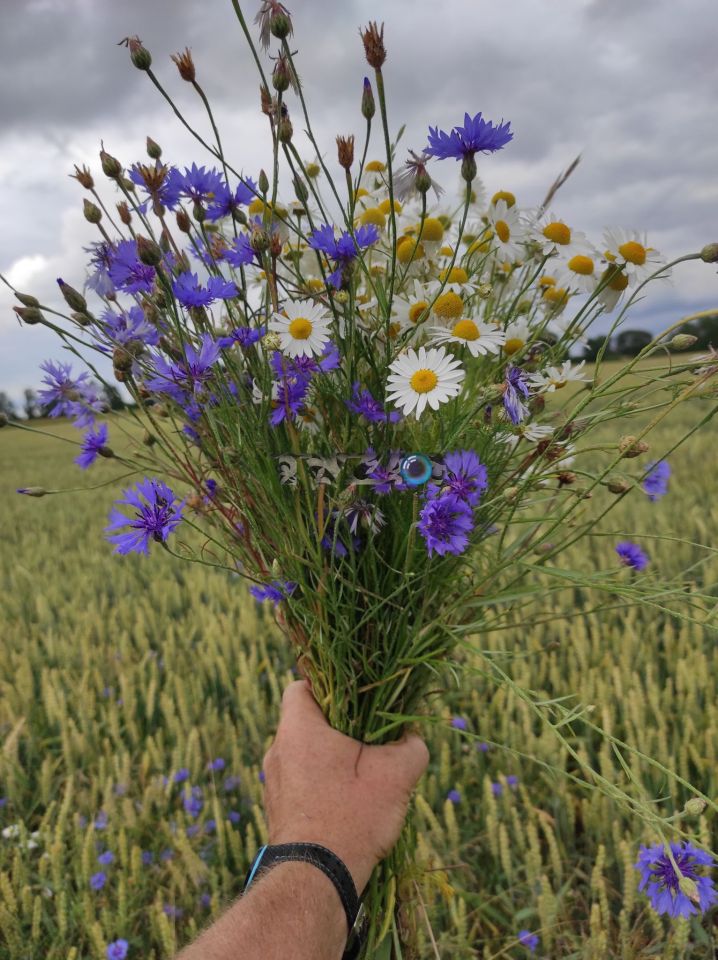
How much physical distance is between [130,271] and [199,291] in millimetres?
111

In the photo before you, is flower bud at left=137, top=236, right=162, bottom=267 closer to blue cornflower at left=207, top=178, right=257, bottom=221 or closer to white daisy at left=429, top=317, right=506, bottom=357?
blue cornflower at left=207, top=178, right=257, bottom=221

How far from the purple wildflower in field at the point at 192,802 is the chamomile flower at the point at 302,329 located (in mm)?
1401

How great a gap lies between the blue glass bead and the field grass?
26cm

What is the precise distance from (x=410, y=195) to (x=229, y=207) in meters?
0.26

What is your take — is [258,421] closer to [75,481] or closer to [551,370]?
[551,370]

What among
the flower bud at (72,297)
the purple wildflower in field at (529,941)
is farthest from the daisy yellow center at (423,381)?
the purple wildflower in field at (529,941)

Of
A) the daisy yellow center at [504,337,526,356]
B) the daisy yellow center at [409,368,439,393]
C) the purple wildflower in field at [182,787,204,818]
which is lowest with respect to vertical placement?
the purple wildflower in field at [182,787,204,818]

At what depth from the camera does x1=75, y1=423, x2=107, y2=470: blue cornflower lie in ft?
3.38

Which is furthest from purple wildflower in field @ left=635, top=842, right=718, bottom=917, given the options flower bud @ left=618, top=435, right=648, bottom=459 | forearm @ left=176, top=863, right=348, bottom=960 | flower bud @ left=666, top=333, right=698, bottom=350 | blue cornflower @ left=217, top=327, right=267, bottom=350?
blue cornflower @ left=217, top=327, right=267, bottom=350

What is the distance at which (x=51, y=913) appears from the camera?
1.61 metres

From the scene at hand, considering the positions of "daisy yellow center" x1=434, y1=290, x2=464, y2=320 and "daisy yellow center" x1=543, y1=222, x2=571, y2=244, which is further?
"daisy yellow center" x1=543, y1=222, x2=571, y2=244

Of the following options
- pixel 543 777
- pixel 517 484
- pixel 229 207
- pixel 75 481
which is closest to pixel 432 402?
pixel 517 484

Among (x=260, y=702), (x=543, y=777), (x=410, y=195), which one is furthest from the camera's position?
(x=260, y=702)

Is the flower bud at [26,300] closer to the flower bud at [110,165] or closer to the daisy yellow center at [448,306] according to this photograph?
the flower bud at [110,165]
